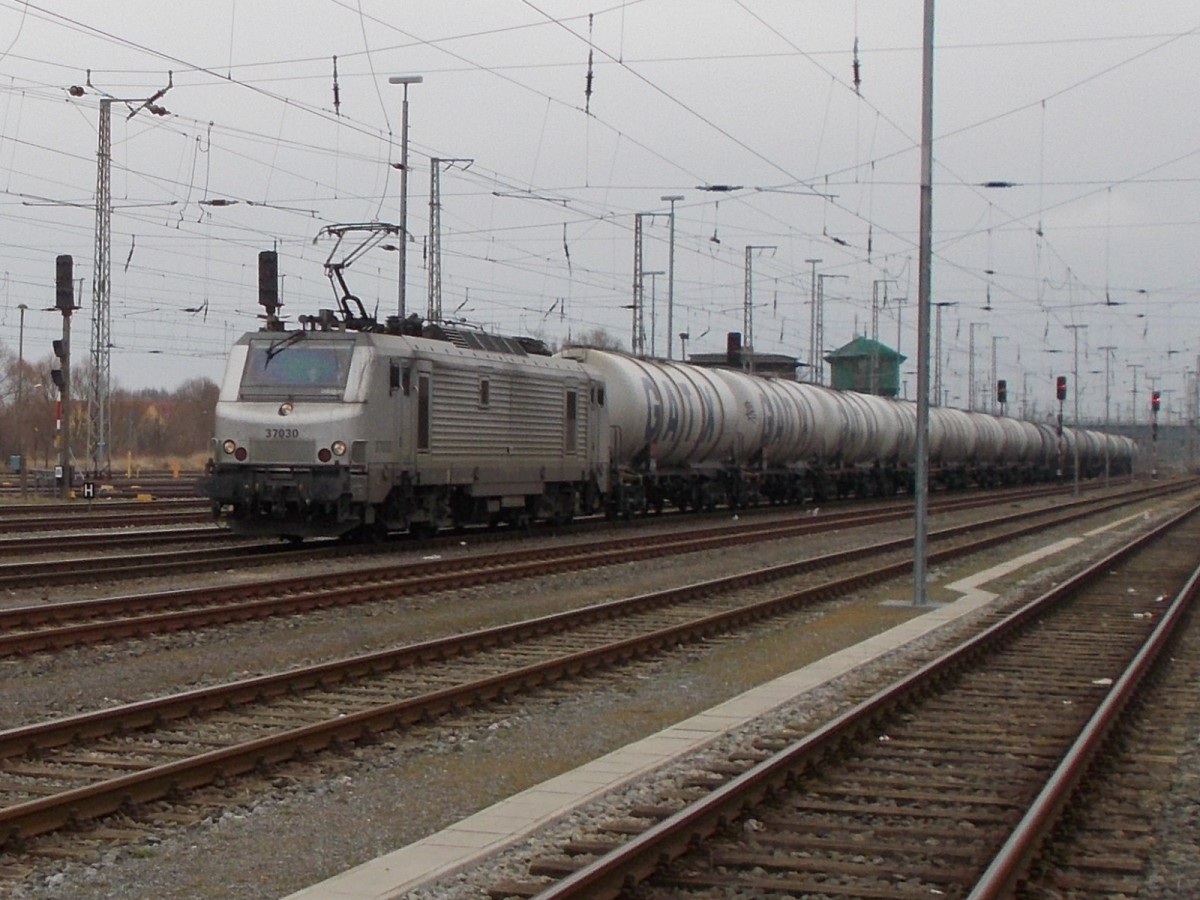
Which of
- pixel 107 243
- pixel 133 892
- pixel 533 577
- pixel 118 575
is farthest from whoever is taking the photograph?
pixel 107 243

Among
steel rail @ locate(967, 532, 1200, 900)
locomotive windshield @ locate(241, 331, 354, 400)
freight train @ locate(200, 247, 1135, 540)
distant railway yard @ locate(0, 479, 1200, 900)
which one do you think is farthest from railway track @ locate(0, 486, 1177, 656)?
steel rail @ locate(967, 532, 1200, 900)

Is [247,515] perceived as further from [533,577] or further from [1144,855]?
[1144,855]

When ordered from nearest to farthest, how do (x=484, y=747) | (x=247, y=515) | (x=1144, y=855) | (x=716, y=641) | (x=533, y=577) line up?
(x=1144, y=855) < (x=484, y=747) < (x=716, y=641) < (x=533, y=577) < (x=247, y=515)

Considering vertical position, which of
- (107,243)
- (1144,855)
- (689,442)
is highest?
(107,243)

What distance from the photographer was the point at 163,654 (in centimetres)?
1360

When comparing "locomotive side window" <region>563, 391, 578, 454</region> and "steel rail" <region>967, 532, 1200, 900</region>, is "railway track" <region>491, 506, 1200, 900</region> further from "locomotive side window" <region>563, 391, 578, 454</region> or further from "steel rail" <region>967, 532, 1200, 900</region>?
"locomotive side window" <region>563, 391, 578, 454</region>

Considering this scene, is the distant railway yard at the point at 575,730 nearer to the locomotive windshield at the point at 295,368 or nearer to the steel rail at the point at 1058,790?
the steel rail at the point at 1058,790

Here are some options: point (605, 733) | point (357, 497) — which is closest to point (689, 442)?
point (357, 497)

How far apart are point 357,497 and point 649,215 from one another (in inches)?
1160

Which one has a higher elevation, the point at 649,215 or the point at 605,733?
the point at 649,215

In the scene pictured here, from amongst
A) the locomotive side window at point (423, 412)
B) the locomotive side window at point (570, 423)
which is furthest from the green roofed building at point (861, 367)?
the locomotive side window at point (423, 412)

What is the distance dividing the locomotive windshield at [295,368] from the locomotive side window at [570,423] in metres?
7.25

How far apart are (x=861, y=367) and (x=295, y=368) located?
2962 inches

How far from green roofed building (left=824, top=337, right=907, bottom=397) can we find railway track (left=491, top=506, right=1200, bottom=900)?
272 feet
